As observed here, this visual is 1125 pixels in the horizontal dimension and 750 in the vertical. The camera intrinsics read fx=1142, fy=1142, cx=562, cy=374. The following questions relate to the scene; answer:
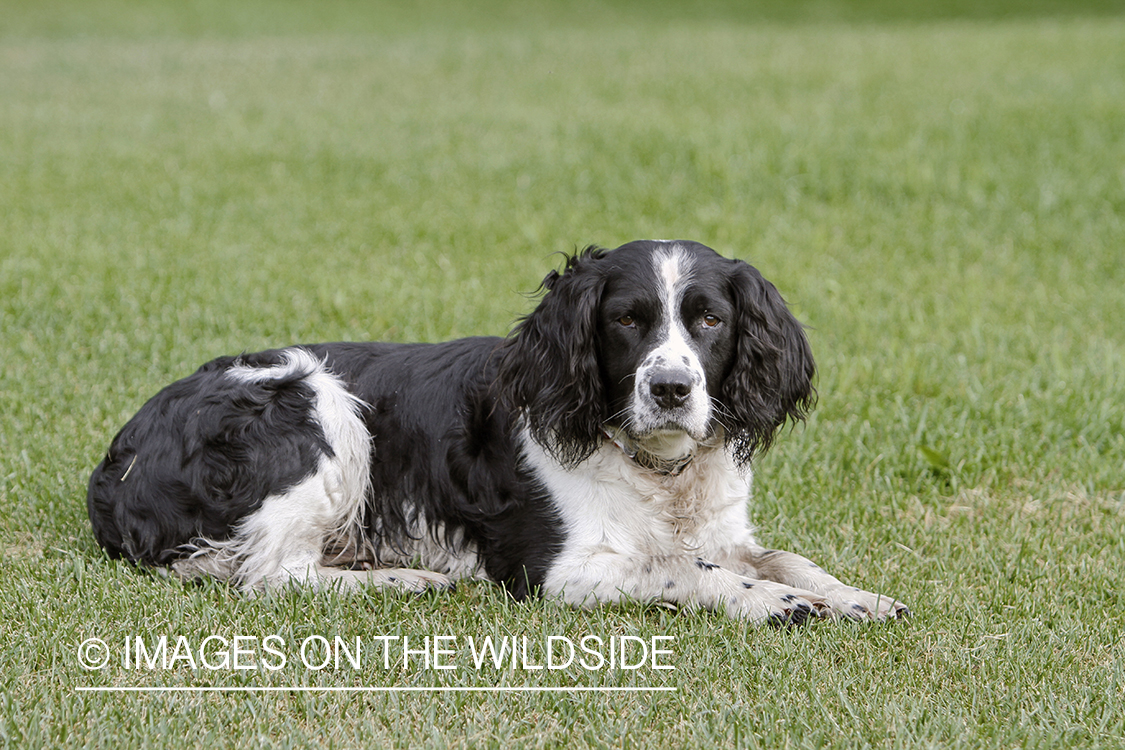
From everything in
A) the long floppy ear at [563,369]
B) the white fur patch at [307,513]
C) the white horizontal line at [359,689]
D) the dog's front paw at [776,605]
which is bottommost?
the white horizontal line at [359,689]

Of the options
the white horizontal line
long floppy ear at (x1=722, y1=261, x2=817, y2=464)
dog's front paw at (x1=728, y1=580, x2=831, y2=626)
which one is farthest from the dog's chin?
the white horizontal line

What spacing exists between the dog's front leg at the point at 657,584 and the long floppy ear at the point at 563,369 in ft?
1.31

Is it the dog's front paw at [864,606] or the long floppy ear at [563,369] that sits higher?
the long floppy ear at [563,369]

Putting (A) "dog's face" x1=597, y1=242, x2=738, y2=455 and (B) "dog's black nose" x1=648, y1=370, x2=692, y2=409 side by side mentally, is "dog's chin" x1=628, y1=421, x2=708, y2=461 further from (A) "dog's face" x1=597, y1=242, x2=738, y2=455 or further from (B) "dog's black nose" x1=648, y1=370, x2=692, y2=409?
(B) "dog's black nose" x1=648, y1=370, x2=692, y2=409

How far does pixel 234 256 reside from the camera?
9000mm

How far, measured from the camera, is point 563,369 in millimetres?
4074

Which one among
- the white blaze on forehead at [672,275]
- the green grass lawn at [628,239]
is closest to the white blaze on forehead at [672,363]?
the white blaze on forehead at [672,275]

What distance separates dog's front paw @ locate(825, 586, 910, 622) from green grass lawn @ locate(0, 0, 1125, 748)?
5.7 inches

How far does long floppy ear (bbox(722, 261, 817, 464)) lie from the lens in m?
4.12

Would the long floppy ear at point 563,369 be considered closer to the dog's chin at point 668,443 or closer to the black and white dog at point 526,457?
the black and white dog at point 526,457

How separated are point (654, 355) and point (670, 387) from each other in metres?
0.14

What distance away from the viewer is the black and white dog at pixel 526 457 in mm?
3994

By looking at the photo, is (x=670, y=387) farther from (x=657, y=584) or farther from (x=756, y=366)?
(x=657, y=584)

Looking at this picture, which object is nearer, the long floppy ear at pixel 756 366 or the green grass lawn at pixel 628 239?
the green grass lawn at pixel 628 239
